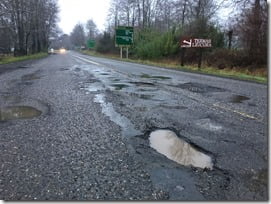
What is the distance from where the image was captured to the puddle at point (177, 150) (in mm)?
4516

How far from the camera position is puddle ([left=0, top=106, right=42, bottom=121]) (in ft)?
24.0

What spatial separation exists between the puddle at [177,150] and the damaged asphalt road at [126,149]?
0.06 meters

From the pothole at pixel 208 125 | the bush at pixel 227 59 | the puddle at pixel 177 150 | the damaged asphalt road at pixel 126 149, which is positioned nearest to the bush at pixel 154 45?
the bush at pixel 227 59

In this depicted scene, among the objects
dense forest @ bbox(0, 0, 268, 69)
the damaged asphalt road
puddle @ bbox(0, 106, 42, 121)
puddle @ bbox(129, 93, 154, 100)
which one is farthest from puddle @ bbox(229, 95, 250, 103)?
dense forest @ bbox(0, 0, 268, 69)

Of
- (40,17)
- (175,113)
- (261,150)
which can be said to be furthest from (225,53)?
(40,17)

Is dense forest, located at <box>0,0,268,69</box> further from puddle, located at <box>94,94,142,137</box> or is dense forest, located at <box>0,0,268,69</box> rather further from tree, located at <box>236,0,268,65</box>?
puddle, located at <box>94,94,142,137</box>

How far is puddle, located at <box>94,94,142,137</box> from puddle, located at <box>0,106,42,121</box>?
5.13 feet

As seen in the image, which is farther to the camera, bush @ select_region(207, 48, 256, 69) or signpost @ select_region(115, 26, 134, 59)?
signpost @ select_region(115, 26, 134, 59)

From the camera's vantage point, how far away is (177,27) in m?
37.9

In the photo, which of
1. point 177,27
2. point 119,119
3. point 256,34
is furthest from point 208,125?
point 177,27

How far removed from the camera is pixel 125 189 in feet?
11.7

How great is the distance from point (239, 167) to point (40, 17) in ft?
192

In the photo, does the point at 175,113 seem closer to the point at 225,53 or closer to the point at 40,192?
the point at 40,192

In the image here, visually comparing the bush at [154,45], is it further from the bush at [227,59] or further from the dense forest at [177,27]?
the bush at [227,59]
